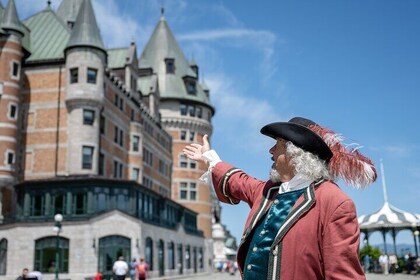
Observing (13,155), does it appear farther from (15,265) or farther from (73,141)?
(15,265)

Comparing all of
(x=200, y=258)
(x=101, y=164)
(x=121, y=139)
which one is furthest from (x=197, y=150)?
(x=200, y=258)

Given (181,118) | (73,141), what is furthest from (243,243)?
(181,118)

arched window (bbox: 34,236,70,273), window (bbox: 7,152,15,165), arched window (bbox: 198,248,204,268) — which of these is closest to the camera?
arched window (bbox: 34,236,70,273)

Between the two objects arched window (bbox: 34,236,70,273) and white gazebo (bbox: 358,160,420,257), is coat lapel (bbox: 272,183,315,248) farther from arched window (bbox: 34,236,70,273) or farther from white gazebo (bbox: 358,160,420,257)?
arched window (bbox: 34,236,70,273)

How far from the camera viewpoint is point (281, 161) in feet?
11.1

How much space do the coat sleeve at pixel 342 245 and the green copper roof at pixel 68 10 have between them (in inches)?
2147

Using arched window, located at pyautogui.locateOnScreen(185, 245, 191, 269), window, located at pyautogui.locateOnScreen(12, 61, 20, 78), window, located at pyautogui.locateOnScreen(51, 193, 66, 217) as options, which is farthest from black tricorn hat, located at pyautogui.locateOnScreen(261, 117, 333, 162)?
arched window, located at pyautogui.locateOnScreen(185, 245, 191, 269)

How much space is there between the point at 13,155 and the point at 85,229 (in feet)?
29.6

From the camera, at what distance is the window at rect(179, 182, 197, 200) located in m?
61.2

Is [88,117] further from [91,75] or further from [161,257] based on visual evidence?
[161,257]

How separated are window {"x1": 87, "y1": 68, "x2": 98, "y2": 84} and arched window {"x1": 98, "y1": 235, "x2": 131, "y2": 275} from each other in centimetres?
1181

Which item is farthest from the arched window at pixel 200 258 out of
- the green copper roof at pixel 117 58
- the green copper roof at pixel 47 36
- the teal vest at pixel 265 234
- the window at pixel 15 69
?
the teal vest at pixel 265 234

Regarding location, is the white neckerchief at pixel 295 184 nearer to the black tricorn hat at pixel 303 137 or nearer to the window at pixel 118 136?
the black tricorn hat at pixel 303 137

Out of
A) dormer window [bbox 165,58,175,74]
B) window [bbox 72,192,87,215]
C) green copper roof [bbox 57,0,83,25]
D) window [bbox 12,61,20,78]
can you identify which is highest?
green copper roof [bbox 57,0,83,25]
